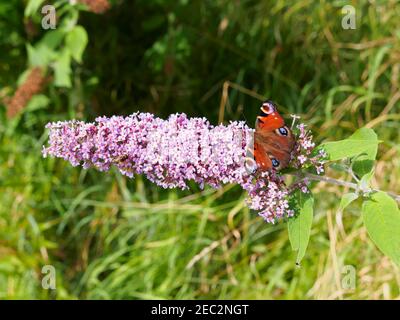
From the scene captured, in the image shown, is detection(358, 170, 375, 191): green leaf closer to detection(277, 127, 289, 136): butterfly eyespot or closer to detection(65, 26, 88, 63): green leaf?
detection(277, 127, 289, 136): butterfly eyespot

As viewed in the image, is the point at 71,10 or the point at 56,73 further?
the point at 56,73

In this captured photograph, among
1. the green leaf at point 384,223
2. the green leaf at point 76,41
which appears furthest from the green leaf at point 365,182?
the green leaf at point 76,41

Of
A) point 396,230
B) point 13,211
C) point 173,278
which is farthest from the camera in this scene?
point 13,211

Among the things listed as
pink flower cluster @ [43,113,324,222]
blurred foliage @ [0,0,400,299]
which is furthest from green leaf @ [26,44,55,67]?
pink flower cluster @ [43,113,324,222]

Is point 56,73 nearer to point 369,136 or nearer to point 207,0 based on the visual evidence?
point 207,0

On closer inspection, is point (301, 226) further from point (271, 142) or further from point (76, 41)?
point (76, 41)
